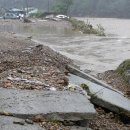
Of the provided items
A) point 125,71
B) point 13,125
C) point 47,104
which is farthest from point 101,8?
point 13,125

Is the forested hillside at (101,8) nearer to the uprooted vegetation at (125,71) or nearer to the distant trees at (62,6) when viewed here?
the distant trees at (62,6)

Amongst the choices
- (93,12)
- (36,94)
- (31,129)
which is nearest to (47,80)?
(36,94)

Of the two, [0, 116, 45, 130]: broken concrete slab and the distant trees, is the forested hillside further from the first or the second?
[0, 116, 45, 130]: broken concrete slab

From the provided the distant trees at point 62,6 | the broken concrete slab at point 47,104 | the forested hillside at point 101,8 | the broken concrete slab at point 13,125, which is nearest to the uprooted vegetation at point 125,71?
the broken concrete slab at point 47,104

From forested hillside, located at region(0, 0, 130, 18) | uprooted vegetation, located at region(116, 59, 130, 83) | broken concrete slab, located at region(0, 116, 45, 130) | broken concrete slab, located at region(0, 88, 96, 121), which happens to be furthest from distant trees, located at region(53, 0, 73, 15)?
broken concrete slab, located at region(0, 116, 45, 130)

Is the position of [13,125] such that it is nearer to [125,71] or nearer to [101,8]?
[125,71]

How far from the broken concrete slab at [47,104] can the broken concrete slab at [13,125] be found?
161 mm

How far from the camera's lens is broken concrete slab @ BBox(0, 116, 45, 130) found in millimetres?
4857

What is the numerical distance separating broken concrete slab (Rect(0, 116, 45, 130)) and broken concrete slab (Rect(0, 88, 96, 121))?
161 millimetres

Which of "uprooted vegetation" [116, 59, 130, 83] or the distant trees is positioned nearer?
"uprooted vegetation" [116, 59, 130, 83]

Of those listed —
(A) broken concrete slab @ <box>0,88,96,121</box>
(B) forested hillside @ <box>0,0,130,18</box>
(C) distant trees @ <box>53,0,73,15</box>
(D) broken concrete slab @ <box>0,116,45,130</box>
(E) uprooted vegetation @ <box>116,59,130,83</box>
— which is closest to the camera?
(D) broken concrete slab @ <box>0,116,45,130</box>

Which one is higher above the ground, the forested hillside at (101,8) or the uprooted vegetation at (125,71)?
the uprooted vegetation at (125,71)

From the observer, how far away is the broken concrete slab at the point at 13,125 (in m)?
4.86

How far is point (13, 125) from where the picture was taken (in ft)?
16.1
